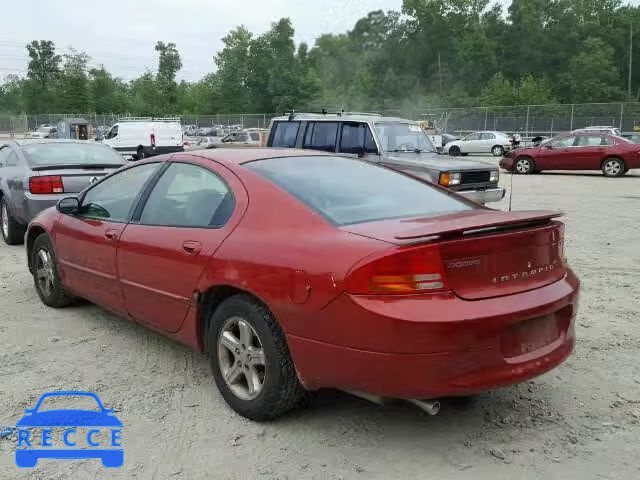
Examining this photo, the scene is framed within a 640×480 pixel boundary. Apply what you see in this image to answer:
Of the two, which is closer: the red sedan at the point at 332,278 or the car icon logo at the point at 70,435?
the red sedan at the point at 332,278

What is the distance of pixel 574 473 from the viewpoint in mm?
2850

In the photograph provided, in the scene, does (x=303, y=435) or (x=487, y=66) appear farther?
(x=487, y=66)

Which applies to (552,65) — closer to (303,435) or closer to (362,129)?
(362,129)

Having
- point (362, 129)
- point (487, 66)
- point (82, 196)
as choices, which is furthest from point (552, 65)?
point (82, 196)

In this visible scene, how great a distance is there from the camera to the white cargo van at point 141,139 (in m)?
23.4

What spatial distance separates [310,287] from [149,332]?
235cm

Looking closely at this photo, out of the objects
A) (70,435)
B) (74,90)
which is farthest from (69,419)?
(74,90)

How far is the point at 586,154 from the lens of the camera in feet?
65.6

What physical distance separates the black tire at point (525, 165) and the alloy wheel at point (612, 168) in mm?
2324

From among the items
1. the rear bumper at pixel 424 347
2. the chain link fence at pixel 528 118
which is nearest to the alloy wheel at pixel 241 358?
the rear bumper at pixel 424 347

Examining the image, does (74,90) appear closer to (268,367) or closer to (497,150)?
(497,150)

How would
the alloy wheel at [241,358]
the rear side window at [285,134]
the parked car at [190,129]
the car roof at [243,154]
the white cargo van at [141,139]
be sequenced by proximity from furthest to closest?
the parked car at [190,129] < the white cargo van at [141,139] < the rear side window at [285,134] < the car roof at [243,154] < the alloy wheel at [241,358]

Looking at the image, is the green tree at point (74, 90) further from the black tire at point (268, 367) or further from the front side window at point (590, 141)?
the black tire at point (268, 367)

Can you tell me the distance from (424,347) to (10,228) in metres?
7.34
